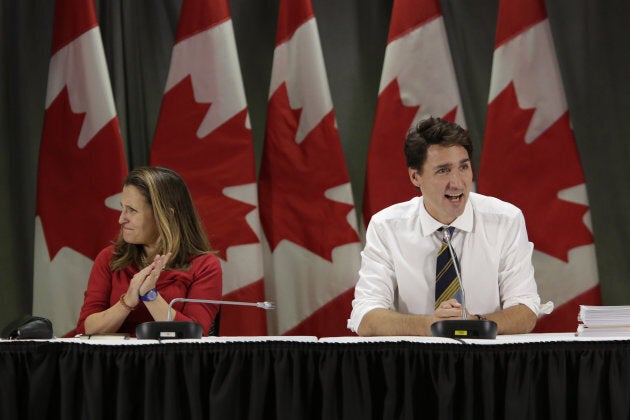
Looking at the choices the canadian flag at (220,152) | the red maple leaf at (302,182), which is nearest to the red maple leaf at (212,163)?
the canadian flag at (220,152)

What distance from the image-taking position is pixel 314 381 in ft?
6.16

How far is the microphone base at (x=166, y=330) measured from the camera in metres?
2.07

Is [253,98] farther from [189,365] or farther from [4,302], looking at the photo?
[189,365]

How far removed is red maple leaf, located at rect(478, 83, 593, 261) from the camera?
Result: 338cm

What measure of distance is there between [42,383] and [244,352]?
49 cm

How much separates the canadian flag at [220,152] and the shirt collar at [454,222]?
94cm

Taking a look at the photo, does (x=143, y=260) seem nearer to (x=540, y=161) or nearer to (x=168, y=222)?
(x=168, y=222)

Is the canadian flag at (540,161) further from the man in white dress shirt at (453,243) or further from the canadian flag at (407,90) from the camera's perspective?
the man in white dress shirt at (453,243)

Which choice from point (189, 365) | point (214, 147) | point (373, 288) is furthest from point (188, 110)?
point (189, 365)

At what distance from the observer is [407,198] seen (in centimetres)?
346

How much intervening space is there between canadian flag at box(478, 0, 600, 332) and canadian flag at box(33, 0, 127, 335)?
5.43 feet

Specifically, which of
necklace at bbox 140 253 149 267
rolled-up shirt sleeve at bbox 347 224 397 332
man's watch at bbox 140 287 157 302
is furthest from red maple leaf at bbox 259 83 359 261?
man's watch at bbox 140 287 157 302

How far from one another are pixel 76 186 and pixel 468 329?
84.2 inches

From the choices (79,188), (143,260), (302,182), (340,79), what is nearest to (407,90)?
(340,79)
